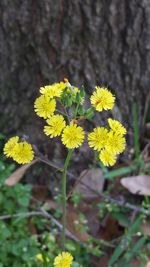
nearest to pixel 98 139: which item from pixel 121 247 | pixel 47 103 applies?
pixel 47 103

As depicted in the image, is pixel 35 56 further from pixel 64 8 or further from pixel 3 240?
pixel 3 240

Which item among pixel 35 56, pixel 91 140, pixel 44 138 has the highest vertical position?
pixel 35 56

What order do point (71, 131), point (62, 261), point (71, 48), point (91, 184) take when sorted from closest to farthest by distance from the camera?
1. point (71, 131)
2. point (62, 261)
3. point (71, 48)
4. point (91, 184)

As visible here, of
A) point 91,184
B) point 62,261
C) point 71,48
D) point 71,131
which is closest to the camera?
point 71,131

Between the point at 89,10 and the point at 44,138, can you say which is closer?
the point at 89,10

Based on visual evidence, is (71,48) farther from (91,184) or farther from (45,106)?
(45,106)

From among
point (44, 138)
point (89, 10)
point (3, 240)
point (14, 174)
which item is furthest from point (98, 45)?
point (3, 240)
